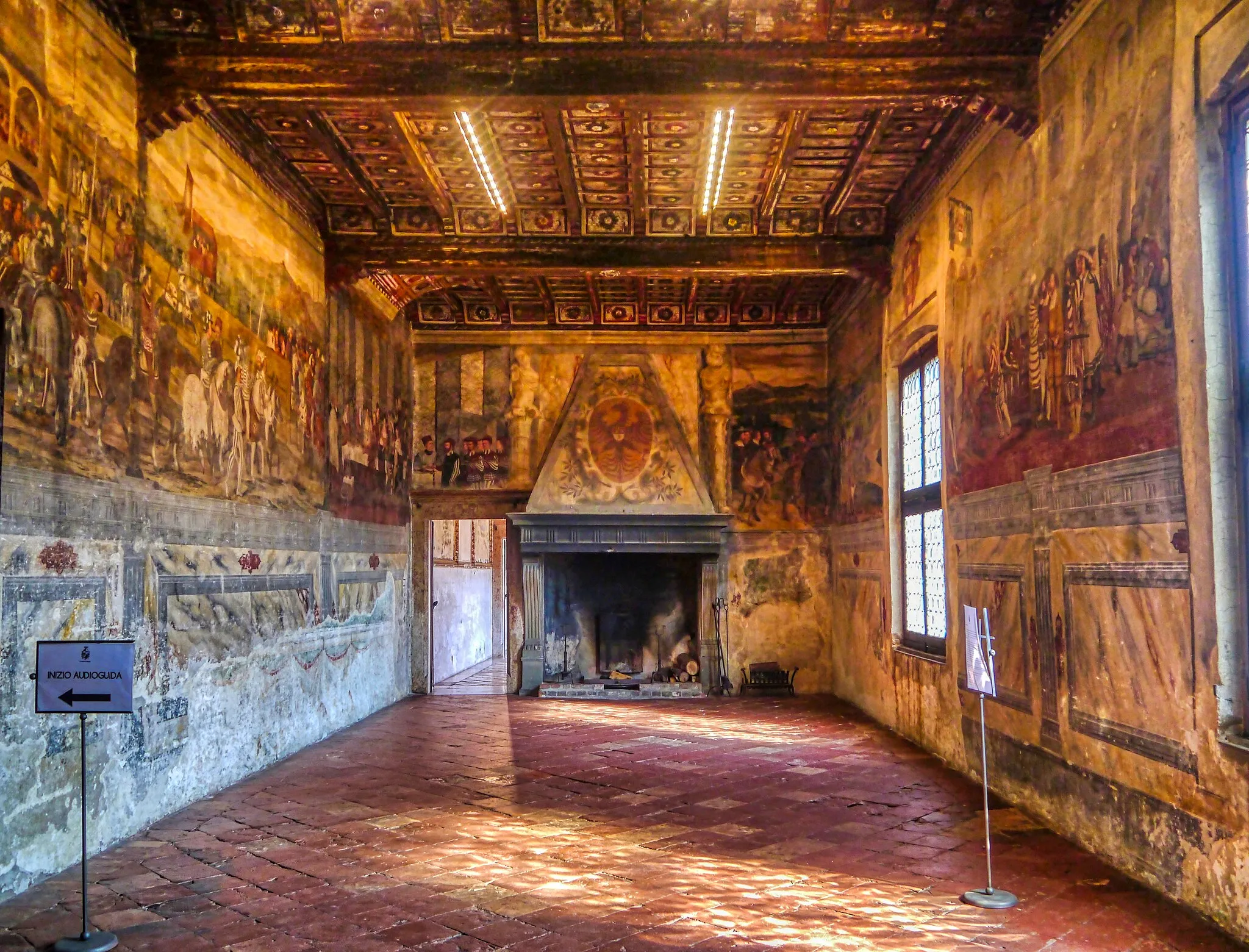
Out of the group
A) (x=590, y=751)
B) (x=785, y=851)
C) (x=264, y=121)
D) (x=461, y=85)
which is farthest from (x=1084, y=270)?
(x=264, y=121)

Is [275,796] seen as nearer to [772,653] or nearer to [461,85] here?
[461,85]

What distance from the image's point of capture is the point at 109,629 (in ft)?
21.1

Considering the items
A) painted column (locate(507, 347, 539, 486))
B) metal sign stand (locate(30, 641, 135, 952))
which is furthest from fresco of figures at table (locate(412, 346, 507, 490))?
metal sign stand (locate(30, 641, 135, 952))

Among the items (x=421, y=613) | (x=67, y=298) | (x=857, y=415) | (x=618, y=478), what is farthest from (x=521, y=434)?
(x=67, y=298)

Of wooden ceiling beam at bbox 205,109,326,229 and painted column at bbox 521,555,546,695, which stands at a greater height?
wooden ceiling beam at bbox 205,109,326,229

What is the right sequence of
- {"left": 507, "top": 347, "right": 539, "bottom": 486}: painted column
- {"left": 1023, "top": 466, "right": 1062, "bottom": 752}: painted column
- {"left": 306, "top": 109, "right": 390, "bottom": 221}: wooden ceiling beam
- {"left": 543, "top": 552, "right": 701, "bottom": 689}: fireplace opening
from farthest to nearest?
{"left": 543, "top": 552, "right": 701, "bottom": 689}: fireplace opening, {"left": 507, "top": 347, "right": 539, "bottom": 486}: painted column, {"left": 306, "top": 109, "right": 390, "bottom": 221}: wooden ceiling beam, {"left": 1023, "top": 466, "right": 1062, "bottom": 752}: painted column

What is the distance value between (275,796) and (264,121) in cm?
600

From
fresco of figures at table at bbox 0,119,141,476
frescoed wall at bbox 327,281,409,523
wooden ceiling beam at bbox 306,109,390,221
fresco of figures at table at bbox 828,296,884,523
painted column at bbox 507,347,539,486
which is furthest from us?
painted column at bbox 507,347,539,486

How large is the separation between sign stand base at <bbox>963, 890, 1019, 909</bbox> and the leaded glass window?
4438 millimetres

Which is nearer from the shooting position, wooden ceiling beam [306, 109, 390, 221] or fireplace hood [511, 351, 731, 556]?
wooden ceiling beam [306, 109, 390, 221]

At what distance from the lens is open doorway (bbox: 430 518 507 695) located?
15641 millimetres

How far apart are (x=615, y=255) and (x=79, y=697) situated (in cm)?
805

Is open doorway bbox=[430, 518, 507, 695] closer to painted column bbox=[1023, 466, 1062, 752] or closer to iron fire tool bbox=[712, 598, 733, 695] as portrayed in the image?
iron fire tool bbox=[712, 598, 733, 695]

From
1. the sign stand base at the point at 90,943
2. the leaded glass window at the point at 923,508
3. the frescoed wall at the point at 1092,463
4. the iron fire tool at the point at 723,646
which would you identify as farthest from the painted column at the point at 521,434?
the sign stand base at the point at 90,943
